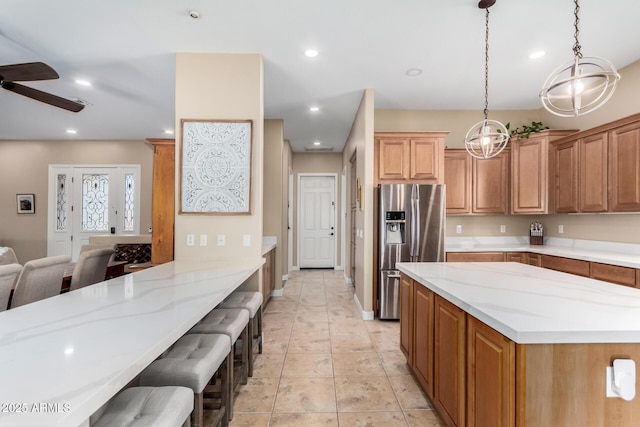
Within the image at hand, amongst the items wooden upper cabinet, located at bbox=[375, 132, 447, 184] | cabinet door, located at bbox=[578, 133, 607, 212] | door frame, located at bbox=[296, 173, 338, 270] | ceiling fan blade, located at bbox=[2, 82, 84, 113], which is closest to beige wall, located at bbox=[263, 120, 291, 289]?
wooden upper cabinet, located at bbox=[375, 132, 447, 184]

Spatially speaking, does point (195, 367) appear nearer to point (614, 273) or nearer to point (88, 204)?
point (614, 273)

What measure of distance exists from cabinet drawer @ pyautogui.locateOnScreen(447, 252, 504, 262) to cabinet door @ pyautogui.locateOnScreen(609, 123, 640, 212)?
1217 millimetres

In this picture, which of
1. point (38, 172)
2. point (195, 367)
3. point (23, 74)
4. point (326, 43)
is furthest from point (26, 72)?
point (38, 172)

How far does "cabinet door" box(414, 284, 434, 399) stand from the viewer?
196 centimetres

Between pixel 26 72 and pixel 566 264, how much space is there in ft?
17.9

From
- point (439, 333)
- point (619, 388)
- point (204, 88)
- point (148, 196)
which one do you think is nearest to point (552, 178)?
point (439, 333)

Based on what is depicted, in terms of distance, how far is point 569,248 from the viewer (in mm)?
3883

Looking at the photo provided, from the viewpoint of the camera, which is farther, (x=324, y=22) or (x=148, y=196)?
(x=148, y=196)

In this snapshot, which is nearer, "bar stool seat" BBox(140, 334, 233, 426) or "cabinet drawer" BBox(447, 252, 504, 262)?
"bar stool seat" BBox(140, 334, 233, 426)

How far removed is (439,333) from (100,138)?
23.7 feet

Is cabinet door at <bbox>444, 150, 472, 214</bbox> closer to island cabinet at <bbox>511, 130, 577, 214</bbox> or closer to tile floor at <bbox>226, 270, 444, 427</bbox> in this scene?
island cabinet at <bbox>511, 130, 577, 214</bbox>

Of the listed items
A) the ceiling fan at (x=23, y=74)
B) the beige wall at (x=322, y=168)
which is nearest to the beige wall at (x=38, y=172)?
the beige wall at (x=322, y=168)

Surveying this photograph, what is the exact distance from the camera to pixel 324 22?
2.49 m

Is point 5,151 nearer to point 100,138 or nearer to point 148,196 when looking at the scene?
point 100,138
